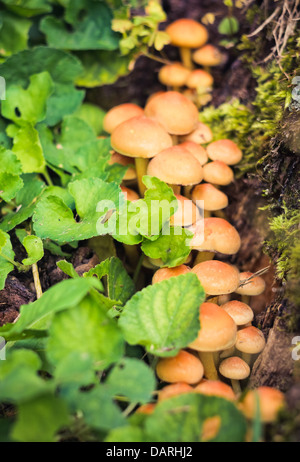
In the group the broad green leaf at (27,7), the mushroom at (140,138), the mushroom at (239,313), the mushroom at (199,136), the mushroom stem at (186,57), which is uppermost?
the broad green leaf at (27,7)

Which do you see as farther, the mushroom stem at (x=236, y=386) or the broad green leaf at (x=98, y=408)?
the mushroom stem at (x=236, y=386)

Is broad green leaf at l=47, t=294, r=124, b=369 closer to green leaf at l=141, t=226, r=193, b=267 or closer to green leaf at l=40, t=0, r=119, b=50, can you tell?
green leaf at l=141, t=226, r=193, b=267

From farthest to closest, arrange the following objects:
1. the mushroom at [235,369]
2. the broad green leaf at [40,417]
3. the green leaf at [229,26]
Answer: the green leaf at [229,26] → the mushroom at [235,369] → the broad green leaf at [40,417]

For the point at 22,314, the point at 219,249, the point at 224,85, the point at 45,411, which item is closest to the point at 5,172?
the point at 22,314

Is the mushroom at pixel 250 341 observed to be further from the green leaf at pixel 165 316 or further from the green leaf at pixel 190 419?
the green leaf at pixel 190 419

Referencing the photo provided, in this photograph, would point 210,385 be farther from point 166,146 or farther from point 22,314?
point 166,146

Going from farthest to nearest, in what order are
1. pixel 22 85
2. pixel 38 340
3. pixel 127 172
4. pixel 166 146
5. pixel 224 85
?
pixel 224 85
pixel 22 85
pixel 127 172
pixel 166 146
pixel 38 340

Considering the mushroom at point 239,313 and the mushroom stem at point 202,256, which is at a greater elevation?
the mushroom at point 239,313

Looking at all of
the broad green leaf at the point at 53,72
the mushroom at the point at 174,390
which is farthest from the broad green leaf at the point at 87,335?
the broad green leaf at the point at 53,72
